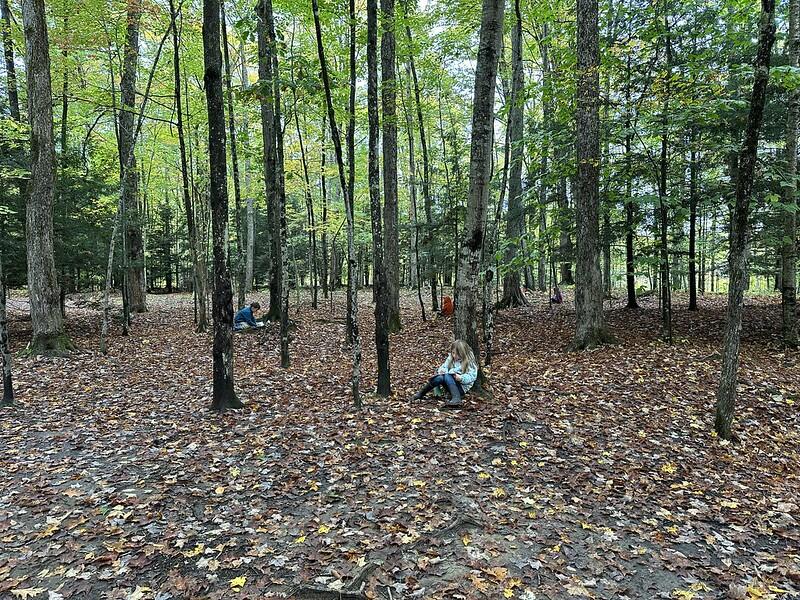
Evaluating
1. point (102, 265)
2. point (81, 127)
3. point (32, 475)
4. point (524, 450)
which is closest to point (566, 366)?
point (524, 450)

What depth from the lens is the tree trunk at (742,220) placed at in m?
5.15

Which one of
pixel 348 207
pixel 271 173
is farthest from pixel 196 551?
pixel 271 173

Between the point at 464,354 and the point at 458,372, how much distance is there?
32 cm

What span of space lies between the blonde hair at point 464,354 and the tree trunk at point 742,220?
3.46m

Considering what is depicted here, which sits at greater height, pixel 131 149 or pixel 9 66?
pixel 9 66

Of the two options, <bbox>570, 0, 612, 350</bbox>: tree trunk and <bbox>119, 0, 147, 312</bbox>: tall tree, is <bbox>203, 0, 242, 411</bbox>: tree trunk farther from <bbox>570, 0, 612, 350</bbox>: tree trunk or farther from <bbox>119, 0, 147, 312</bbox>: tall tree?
<bbox>570, 0, 612, 350</bbox>: tree trunk

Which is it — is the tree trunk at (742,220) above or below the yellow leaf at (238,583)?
above

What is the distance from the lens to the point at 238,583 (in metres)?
3.54

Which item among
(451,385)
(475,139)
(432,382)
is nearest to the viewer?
(475,139)

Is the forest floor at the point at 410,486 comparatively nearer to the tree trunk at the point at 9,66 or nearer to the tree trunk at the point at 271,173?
the tree trunk at the point at 271,173

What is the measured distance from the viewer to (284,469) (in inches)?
213

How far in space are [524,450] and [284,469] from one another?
308 cm

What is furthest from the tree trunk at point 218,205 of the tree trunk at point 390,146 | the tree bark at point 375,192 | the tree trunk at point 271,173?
the tree trunk at point 271,173

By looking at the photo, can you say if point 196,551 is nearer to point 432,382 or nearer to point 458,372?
point 432,382
